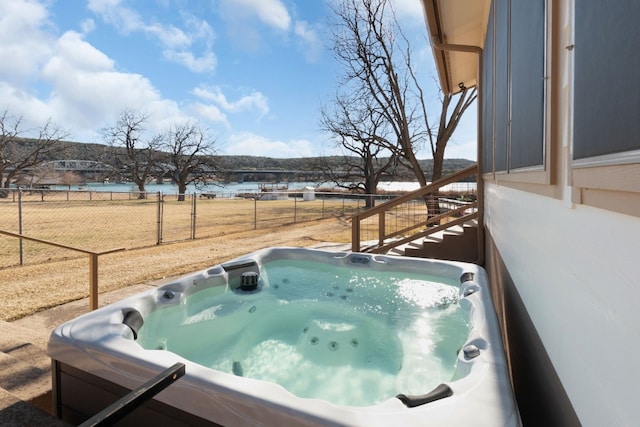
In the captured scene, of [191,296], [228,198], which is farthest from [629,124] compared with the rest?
[228,198]

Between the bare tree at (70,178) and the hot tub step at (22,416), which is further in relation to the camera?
the bare tree at (70,178)

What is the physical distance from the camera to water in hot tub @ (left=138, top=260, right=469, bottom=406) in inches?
97.2

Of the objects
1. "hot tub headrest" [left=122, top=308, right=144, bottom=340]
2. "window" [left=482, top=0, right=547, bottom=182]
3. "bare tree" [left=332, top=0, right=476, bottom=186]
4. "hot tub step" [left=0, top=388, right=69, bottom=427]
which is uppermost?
"bare tree" [left=332, top=0, right=476, bottom=186]

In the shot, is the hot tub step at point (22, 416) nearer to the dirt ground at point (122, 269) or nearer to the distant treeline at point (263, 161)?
the dirt ground at point (122, 269)

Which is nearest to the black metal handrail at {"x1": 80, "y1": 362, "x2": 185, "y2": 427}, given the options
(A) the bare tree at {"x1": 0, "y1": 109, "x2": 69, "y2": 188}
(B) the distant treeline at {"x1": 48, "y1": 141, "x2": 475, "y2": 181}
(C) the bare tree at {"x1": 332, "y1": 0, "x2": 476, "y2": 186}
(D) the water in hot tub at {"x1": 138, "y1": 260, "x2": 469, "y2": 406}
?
→ (D) the water in hot tub at {"x1": 138, "y1": 260, "x2": 469, "y2": 406}

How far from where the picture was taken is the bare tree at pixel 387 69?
11.1 metres

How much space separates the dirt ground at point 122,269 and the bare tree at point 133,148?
Result: 25.8 m

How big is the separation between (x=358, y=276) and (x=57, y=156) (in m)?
31.4

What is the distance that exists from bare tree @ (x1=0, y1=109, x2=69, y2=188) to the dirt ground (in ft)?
79.7

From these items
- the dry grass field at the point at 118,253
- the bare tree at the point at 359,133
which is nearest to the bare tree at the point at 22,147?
the dry grass field at the point at 118,253

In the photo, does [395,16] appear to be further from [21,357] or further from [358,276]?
[21,357]

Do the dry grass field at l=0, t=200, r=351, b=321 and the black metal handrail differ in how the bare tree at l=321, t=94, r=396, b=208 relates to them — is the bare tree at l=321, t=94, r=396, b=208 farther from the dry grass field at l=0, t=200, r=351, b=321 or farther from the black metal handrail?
the black metal handrail

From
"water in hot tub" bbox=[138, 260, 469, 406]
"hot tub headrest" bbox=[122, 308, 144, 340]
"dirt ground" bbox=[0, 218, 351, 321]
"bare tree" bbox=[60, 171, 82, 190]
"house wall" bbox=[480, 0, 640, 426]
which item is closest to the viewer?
"house wall" bbox=[480, 0, 640, 426]

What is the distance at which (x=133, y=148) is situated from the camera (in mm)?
30516
